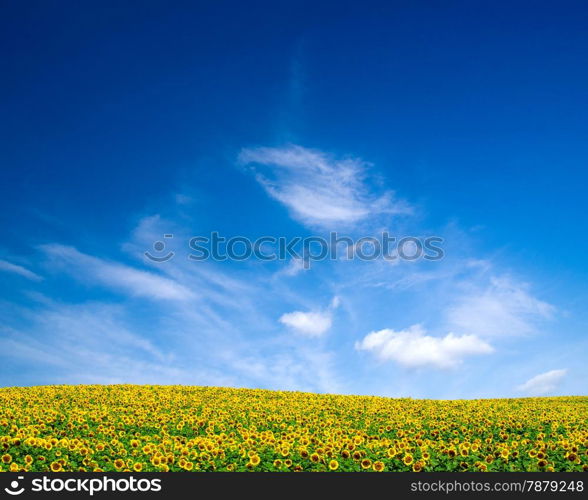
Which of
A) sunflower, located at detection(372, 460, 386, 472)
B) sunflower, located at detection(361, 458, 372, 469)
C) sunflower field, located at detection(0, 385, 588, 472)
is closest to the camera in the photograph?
sunflower, located at detection(372, 460, 386, 472)

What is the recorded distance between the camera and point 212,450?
1132cm

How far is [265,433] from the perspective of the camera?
13930mm

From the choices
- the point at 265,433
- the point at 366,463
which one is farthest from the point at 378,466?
the point at 265,433

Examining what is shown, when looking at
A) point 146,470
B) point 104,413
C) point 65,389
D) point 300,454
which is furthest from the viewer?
point 65,389

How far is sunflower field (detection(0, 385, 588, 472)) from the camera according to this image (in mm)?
10922

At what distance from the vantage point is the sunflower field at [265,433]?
10.9 m

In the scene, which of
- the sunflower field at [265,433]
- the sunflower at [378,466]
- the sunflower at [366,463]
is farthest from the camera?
the sunflower field at [265,433]

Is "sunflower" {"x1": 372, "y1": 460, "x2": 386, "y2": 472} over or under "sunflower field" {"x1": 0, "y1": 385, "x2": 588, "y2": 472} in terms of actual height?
under

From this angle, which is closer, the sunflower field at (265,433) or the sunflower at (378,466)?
the sunflower at (378,466)

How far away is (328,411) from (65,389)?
15418 millimetres

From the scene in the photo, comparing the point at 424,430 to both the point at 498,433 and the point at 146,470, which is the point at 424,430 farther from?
the point at 146,470

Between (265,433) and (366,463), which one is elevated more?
(265,433)

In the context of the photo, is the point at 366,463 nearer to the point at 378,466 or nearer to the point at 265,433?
the point at 378,466
